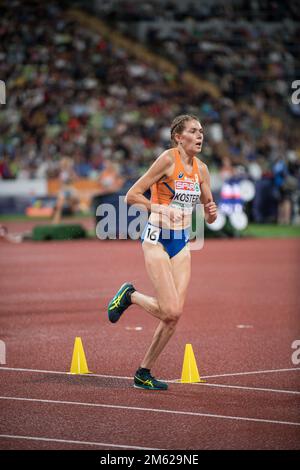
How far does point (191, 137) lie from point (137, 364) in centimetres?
224

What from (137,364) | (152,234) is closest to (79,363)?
(137,364)

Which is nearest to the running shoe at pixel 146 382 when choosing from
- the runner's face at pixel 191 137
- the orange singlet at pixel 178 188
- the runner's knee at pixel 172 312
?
the runner's knee at pixel 172 312

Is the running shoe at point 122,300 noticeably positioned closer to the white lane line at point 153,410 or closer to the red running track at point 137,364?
the red running track at point 137,364

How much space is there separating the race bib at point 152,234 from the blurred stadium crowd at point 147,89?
21905mm

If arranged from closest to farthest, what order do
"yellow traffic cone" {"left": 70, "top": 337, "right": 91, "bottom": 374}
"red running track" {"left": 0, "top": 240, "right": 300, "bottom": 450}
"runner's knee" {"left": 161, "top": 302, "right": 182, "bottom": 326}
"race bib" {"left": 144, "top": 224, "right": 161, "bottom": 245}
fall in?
"red running track" {"left": 0, "top": 240, "right": 300, "bottom": 450}
"runner's knee" {"left": 161, "top": 302, "right": 182, "bottom": 326}
"race bib" {"left": 144, "top": 224, "right": 161, "bottom": 245}
"yellow traffic cone" {"left": 70, "top": 337, "right": 91, "bottom": 374}

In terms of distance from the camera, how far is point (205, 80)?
39.2 meters

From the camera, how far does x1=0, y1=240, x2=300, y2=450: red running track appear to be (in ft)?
21.2

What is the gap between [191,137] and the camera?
8180 mm

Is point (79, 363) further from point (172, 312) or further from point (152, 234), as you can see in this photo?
point (152, 234)

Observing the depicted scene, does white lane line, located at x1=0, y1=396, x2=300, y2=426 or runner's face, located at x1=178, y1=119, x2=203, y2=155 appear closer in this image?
white lane line, located at x1=0, y1=396, x2=300, y2=426

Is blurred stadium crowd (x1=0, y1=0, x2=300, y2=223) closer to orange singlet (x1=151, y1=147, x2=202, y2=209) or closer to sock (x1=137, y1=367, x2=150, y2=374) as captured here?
orange singlet (x1=151, y1=147, x2=202, y2=209)

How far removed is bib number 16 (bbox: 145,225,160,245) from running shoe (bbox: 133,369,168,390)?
1007mm

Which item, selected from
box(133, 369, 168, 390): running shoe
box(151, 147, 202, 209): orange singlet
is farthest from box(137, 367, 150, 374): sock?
box(151, 147, 202, 209): orange singlet

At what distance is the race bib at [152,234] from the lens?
8.11 meters
